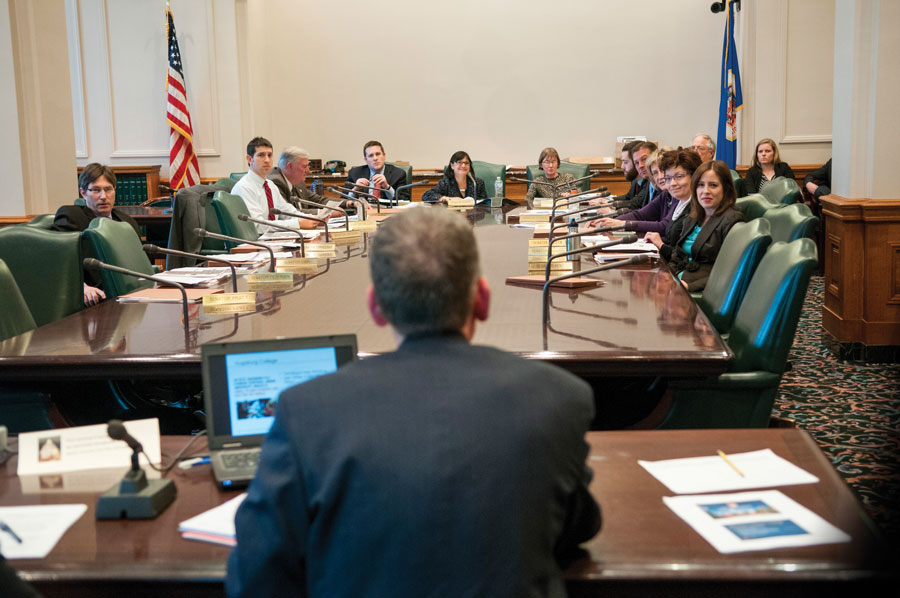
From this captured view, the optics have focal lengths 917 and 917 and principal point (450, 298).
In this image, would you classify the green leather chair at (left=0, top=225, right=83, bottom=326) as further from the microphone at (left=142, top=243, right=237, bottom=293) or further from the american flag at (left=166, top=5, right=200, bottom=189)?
the american flag at (left=166, top=5, right=200, bottom=189)

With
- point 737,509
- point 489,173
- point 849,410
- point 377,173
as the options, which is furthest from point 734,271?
point 489,173

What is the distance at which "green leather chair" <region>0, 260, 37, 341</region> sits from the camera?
290cm

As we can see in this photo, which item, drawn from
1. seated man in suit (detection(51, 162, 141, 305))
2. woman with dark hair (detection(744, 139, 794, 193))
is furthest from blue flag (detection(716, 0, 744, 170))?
seated man in suit (detection(51, 162, 141, 305))

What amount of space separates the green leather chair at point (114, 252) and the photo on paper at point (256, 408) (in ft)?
7.00

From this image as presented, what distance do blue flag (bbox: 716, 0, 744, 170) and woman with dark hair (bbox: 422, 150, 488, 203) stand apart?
2.59 metres

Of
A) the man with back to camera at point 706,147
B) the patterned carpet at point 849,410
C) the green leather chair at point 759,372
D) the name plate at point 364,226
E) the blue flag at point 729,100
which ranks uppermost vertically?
the blue flag at point 729,100

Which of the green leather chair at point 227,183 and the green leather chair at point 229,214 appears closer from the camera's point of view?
the green leather chair at point 229,214

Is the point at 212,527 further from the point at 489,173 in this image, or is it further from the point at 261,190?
the point at 489,173

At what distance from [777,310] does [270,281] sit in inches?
77.5

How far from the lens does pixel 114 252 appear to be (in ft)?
12.3

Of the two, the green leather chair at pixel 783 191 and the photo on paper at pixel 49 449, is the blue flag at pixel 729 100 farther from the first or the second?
the photo on paper at pixel 49 449

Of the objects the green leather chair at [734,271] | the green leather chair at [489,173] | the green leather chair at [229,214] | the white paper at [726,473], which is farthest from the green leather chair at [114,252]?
the green leather chair at [489,173]

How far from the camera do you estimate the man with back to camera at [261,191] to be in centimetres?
616

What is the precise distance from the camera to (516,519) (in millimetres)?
1065
